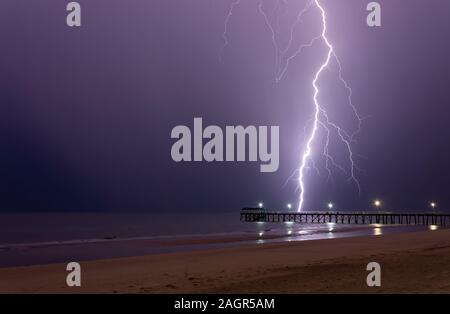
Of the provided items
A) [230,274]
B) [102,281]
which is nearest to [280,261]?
[230,274]

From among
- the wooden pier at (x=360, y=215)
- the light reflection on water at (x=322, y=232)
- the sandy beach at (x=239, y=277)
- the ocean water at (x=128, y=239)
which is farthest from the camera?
the wooden pier at (x=360, y=215)

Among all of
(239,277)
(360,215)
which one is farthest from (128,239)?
(360,215)

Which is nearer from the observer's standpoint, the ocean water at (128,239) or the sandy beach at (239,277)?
the sandy beach at (239,277)

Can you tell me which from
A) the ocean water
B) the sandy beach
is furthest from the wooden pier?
the sandy beach

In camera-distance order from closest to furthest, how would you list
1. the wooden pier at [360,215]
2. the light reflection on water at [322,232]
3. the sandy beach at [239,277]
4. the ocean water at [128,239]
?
the sandy beach at [239,277]
the ocean water at [128,239]
the light reflection on water at [322,232]
the wooden pier at [360,215]

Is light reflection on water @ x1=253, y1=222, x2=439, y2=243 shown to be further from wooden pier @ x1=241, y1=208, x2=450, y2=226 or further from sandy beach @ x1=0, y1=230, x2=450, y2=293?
sandy beach @ x1=0, y1=230, x2=450, y2=293

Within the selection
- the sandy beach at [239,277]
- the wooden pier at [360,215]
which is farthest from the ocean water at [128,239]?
the wooden pier at [360,215]

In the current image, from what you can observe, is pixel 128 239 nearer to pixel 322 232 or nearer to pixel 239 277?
pixel 322 232

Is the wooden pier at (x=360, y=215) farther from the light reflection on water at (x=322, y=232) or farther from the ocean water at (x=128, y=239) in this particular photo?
the light reflection on water at (x=322, y=232)

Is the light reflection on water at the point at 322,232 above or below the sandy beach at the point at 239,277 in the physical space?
below

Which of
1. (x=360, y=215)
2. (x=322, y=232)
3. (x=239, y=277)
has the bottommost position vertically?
(x=360, y=215)
